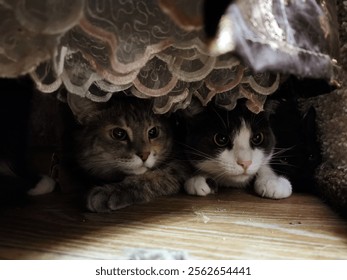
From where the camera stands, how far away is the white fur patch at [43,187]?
1.26 meters

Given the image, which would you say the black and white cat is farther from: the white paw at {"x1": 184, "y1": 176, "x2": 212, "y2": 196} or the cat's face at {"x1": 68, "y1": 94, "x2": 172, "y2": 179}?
the cat's face at {"x1": 68, "y1": 94, "x2": 172, "y2": 179}

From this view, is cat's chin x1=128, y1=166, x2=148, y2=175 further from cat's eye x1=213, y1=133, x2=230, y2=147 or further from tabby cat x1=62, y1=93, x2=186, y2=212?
cat's eye x1=213, y1=133, x2=230, y2=147

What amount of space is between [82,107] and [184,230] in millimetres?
513

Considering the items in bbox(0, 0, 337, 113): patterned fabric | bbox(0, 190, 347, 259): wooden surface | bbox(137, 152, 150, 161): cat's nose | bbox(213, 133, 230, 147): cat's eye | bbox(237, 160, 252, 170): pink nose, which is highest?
bbox(0, 0, 337, 113): patterned fabric

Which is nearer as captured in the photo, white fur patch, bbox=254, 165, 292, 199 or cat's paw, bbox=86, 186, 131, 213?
cat's paw, bbox=86, 186, 131, 213

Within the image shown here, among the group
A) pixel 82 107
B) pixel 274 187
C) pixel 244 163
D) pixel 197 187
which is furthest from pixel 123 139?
pixel 274 187

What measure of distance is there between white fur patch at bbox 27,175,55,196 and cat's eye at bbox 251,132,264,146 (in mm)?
669

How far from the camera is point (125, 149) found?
1.23 metres

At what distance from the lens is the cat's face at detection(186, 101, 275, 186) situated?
1.25m

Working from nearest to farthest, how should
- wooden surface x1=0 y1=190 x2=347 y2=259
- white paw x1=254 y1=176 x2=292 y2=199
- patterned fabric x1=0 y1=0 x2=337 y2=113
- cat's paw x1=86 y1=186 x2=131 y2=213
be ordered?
patterned fabric x1=0 y1=0 x2=337 y2=113 < wooden surface x1=0 y1=190 x2=347 y2=259 < cat's paw x1=86 y1=186 x2=131 y2=213 < white paw x1=254 y1=176 x2=292 y2=199

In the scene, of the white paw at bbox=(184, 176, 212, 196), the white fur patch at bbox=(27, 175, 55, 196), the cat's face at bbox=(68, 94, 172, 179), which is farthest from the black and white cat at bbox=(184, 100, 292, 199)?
the white fur patch at bbox=(27, 175, 55, 196)

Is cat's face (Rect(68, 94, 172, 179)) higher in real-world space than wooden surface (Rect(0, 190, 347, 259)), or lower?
higher

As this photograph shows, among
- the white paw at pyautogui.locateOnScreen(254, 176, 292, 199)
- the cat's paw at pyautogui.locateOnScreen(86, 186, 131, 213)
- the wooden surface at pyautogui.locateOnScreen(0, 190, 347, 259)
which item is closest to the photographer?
the wooden surface at pyautogui.locateOnScreen(0, 190, 347, 259)
